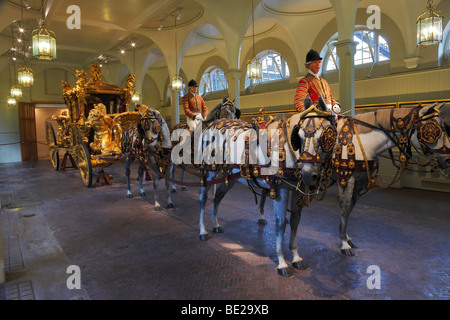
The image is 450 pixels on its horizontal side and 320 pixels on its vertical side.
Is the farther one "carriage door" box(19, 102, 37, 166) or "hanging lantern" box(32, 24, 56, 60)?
"carriage door" box(19, 102, 37, 166)

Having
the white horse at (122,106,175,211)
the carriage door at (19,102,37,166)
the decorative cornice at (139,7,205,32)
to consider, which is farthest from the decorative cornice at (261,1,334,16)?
the carriage door at (19,102,37,166)

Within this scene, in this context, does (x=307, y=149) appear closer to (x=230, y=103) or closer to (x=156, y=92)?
(x=230, y=103)

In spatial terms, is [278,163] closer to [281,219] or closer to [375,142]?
[281,219]

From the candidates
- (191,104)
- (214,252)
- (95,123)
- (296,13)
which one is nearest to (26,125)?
(95,123)

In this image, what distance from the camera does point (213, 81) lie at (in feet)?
66.1

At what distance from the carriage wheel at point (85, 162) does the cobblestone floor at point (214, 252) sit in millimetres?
1667

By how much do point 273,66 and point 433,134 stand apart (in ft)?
43.1

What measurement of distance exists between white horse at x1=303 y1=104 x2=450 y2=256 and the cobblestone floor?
74 centimetres

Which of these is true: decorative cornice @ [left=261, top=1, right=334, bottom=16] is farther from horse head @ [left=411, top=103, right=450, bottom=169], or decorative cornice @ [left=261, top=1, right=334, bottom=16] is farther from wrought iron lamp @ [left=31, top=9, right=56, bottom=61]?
horse head @ [left=411, top=103, right=450, bottom=169]

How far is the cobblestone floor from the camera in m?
3.21

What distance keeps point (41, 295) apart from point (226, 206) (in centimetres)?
426

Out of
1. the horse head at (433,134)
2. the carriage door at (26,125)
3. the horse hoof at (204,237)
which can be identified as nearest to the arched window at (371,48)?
the horse head at (433,134)

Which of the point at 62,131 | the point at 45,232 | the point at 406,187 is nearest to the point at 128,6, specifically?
the point at 62,131

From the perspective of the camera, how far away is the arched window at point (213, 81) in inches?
762
